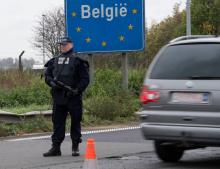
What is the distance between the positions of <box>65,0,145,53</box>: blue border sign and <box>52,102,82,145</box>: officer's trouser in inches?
311

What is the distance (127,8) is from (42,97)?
3369mm

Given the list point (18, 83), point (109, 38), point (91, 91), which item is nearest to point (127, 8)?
point (109, 38)

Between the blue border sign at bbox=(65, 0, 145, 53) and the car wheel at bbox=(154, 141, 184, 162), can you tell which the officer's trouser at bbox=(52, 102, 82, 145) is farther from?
the blue border sign at bbox=(65, 0, 145, 53)

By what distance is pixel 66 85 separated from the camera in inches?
397

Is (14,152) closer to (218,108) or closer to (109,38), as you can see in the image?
(218,108)

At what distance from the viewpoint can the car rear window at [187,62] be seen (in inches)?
340

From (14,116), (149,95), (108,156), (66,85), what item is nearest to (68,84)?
(66,85)

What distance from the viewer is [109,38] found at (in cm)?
1817

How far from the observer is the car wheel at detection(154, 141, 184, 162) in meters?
9.40

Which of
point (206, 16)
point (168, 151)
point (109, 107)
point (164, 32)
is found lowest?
point (168, 151)

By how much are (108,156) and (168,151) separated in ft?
3.72

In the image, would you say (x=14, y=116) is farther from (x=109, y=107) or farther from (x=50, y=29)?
(x=50, y=29)

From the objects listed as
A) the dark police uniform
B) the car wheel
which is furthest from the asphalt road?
the dark police uniform

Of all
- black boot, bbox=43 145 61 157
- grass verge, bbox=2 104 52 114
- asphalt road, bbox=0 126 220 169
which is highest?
grass verge, bbox=2 104 52 114
